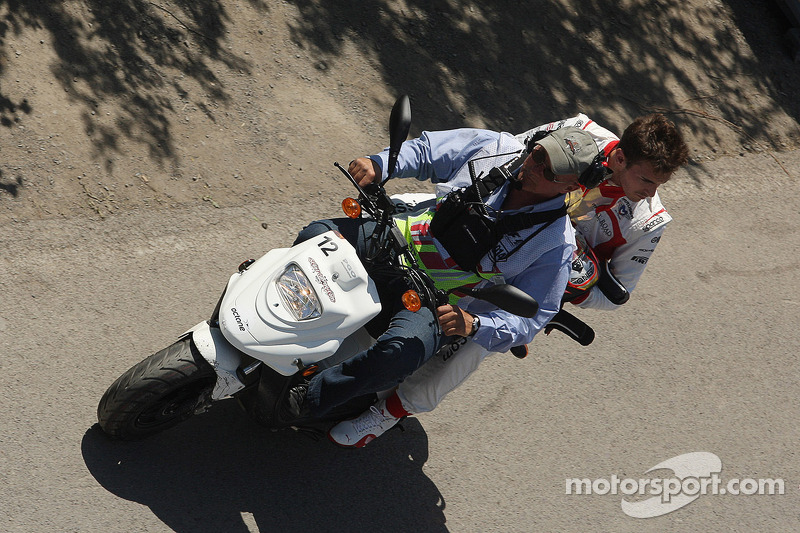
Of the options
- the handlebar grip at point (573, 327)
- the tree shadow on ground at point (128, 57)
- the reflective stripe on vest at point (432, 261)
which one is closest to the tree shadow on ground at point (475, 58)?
the tree shadow on ground at point (128, 57)

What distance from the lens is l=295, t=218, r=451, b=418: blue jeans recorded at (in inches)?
135

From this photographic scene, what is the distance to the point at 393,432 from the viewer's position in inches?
175

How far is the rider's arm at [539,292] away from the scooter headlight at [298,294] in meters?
0.73

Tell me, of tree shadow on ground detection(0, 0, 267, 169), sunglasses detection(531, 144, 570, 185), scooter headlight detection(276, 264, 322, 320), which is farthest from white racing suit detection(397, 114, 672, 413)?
tree shadow on ground detection(0, 0, 267, 169)

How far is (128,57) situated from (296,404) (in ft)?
10.5

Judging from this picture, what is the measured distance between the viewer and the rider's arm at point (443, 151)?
12.5ft

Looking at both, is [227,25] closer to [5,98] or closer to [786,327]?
[5,98]

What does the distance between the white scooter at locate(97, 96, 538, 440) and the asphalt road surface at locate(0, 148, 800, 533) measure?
40 centimetres

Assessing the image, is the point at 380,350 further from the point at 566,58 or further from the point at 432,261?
the point at 566,58

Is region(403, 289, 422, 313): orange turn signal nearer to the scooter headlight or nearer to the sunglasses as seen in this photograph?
the scooter headlight

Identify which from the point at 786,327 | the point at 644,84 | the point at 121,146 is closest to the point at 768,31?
the point at 644,84

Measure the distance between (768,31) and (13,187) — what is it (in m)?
7.72

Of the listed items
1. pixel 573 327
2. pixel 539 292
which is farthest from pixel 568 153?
pixel 573 327

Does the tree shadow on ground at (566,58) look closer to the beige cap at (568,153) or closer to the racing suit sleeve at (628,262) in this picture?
the racing suit sleeve at (628,262)
